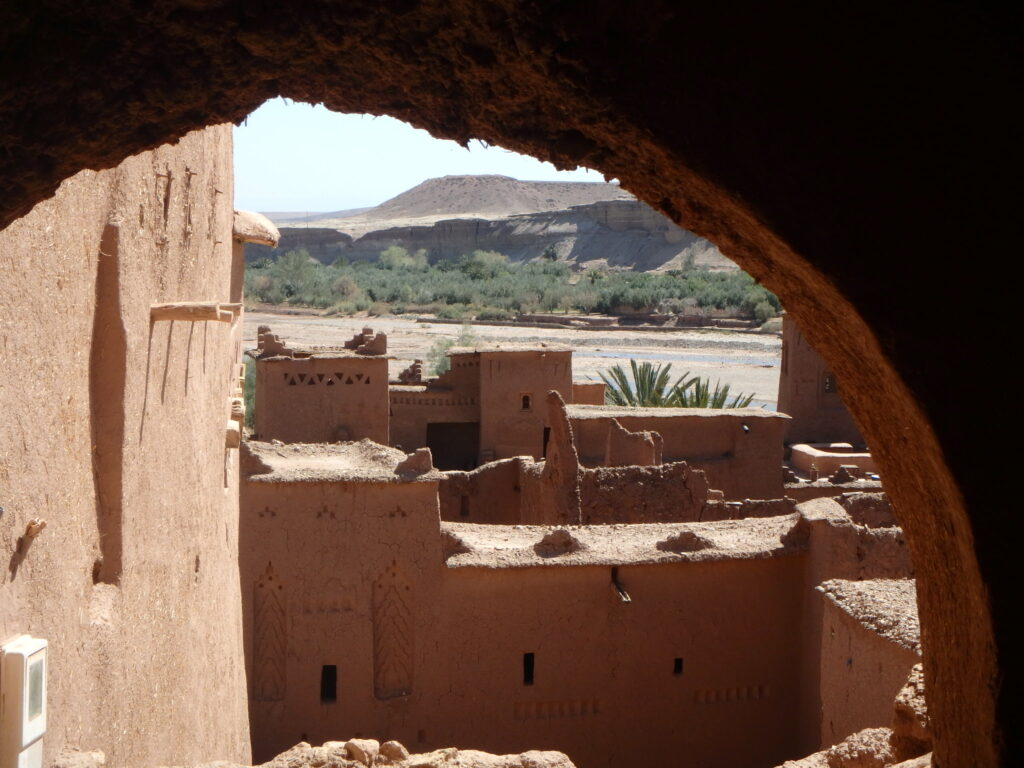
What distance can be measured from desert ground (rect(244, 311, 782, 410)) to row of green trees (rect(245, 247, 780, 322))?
144 inches

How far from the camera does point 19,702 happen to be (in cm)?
370

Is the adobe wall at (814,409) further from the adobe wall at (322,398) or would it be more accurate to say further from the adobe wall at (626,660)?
the adobe wall at (626,660)

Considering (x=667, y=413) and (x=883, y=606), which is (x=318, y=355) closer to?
(x=667, y=413)

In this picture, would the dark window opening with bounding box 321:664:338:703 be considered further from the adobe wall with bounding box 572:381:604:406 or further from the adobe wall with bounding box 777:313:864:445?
the adobe wall with bounding box 777:313:864:445

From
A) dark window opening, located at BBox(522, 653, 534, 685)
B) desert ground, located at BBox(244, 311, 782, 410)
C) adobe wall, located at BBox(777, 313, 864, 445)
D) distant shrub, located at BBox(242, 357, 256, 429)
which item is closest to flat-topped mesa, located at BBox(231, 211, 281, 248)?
dark window opening, located at BBox(522, 653, 534, 685)

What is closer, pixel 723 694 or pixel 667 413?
pixel 723 694

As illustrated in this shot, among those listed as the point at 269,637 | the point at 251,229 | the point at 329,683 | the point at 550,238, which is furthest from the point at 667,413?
the point at 550,238

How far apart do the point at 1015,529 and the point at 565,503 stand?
375 inches

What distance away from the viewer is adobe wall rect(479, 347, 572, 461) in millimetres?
18094

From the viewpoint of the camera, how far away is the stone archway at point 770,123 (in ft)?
6.64

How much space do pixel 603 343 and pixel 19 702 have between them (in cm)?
3931

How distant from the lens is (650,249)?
250ft

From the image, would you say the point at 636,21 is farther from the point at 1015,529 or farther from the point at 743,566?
the point at 743,566

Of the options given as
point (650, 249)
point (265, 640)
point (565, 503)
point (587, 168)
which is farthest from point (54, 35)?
point (650, 249)
